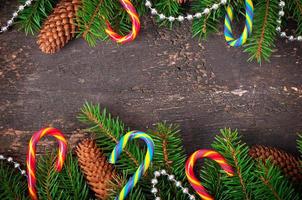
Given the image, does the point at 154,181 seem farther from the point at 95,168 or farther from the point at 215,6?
the point at 215,6

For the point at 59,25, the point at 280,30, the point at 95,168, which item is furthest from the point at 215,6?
the point at 95,168

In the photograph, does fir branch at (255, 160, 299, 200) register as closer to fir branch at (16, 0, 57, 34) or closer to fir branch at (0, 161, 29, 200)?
fir branch at (0, 161, 29, 200)

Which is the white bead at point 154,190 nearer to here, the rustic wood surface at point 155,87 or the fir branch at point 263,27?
the rustic wood surface at point 155,87

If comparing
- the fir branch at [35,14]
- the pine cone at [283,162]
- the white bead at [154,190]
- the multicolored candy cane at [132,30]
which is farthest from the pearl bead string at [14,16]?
the pine cone at [283,162]

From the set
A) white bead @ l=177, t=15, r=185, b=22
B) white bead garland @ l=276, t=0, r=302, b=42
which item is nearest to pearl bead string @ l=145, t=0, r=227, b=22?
white bead @ l=177, t=15, r=185, b=22

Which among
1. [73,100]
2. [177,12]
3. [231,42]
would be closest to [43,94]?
[73,100]

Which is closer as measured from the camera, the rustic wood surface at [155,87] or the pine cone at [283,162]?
the pine cone at [283,162]

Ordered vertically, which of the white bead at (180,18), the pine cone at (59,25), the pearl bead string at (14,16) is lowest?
the white bead at (180,18)
